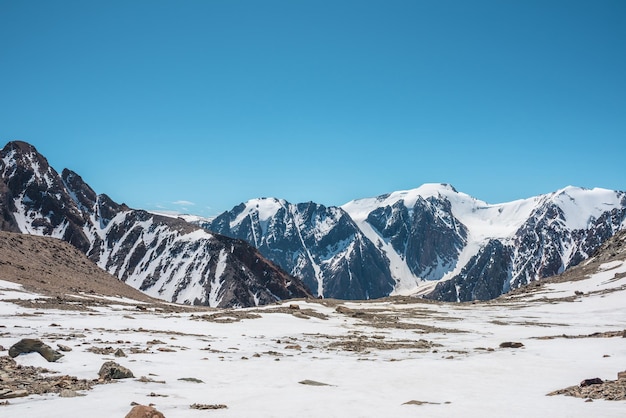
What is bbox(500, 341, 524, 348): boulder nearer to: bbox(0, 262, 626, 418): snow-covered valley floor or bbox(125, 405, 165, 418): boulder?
bbox(0, 262, 626, 418): snow-covered valley floor

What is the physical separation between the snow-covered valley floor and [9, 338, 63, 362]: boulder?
268 millimetres

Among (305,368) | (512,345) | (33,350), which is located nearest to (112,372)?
(33,350)

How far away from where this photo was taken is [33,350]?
1936 centimetres

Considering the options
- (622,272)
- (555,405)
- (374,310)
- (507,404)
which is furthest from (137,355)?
(622,272)

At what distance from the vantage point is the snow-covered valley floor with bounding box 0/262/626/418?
14453 mm

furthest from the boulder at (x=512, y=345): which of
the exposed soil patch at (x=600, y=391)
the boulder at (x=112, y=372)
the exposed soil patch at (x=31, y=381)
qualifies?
the exposed soil patch at (x=31, y=381)

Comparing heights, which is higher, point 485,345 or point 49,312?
point 49,312

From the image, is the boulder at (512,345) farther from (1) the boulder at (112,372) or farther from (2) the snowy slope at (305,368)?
(1) the boulder at (112,372)

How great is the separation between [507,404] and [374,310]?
207ft

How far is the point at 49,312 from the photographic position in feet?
128

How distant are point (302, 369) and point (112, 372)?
8.74 m

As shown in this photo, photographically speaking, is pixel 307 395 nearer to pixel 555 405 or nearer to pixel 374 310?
pixel 555 405

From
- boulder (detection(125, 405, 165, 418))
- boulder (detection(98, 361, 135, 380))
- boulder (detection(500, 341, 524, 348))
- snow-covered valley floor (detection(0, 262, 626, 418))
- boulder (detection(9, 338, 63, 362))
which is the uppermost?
boulder (detection(9, 338, 63, 362))

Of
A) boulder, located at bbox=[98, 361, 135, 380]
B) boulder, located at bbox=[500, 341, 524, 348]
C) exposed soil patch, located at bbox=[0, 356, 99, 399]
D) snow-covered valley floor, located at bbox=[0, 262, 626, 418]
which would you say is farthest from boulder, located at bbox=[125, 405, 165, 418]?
boulder, located at bbox=[500, 341, 524, 348]
